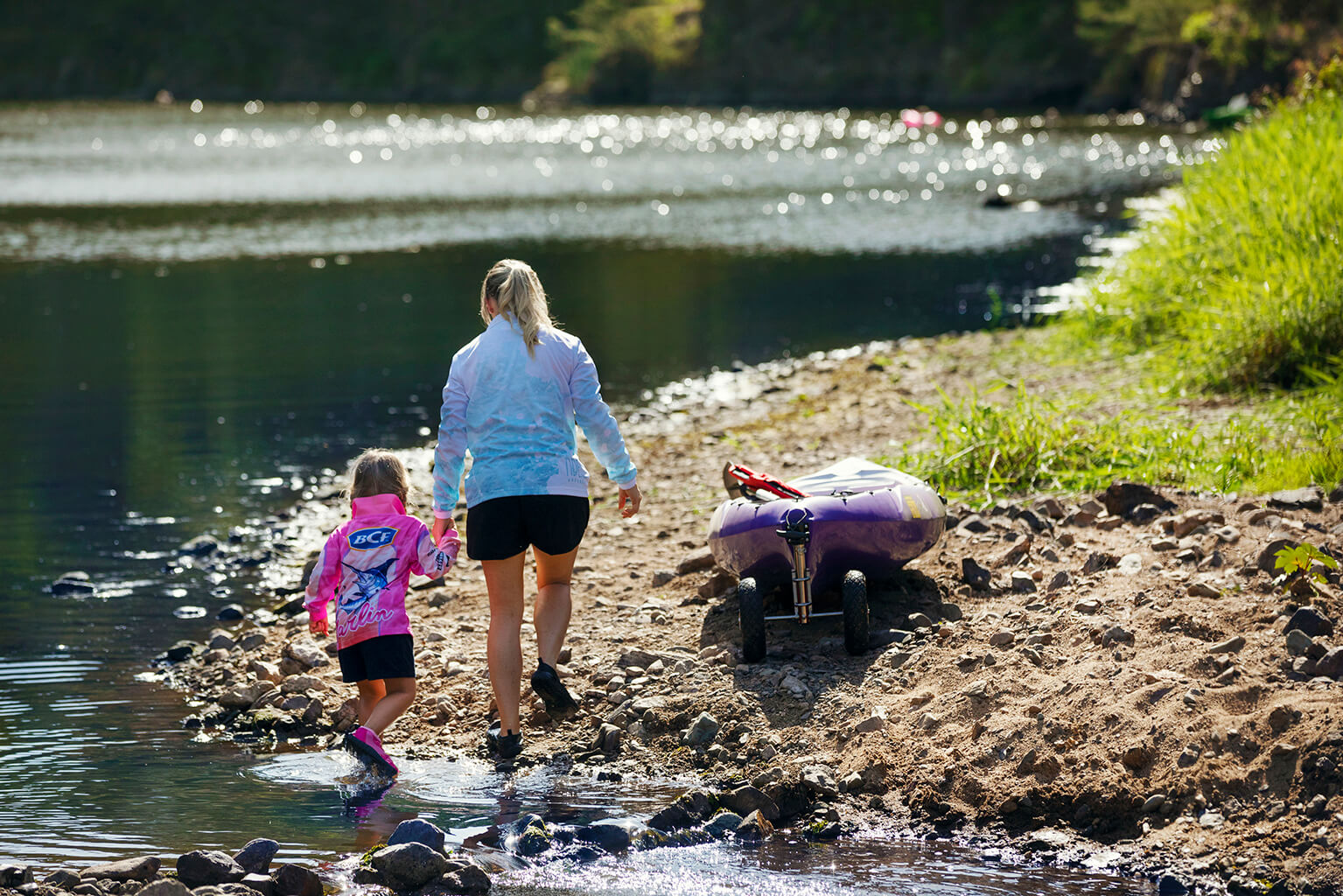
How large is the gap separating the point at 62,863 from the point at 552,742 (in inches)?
82.5

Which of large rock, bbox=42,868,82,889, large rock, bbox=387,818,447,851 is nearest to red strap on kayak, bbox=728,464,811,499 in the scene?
large rock, bbox=387,818,447,851

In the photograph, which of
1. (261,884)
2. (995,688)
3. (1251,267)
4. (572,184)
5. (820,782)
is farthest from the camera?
(572,184)

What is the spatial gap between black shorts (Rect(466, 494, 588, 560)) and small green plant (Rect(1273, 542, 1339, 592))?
10.8ft

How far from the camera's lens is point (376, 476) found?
6.21 m

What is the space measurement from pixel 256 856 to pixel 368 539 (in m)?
1.50

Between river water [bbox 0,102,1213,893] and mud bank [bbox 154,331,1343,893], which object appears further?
river water [bbox 0,102,1213,893]

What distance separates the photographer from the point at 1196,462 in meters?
9.16

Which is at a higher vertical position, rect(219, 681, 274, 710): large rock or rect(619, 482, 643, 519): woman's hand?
rect(619, 482, 643, 519): woman's hand

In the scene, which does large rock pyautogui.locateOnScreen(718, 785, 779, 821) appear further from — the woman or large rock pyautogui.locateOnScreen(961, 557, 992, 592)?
large rock pyautogui.locateOnScreen(961, 557, 992, 592)

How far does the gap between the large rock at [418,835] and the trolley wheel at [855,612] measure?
7.40 feet

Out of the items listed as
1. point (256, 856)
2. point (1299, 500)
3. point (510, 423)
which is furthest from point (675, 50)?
point (256, 856)

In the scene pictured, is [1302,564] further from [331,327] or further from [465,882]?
[331,327]

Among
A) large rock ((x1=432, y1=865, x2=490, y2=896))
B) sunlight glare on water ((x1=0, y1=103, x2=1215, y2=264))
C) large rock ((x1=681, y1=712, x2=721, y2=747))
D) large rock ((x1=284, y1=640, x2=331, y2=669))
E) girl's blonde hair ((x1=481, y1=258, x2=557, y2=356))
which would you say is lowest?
large rock ((x1=432, y1=865, x2=490, y2=896))

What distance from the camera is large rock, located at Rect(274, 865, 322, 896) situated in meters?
4.98
